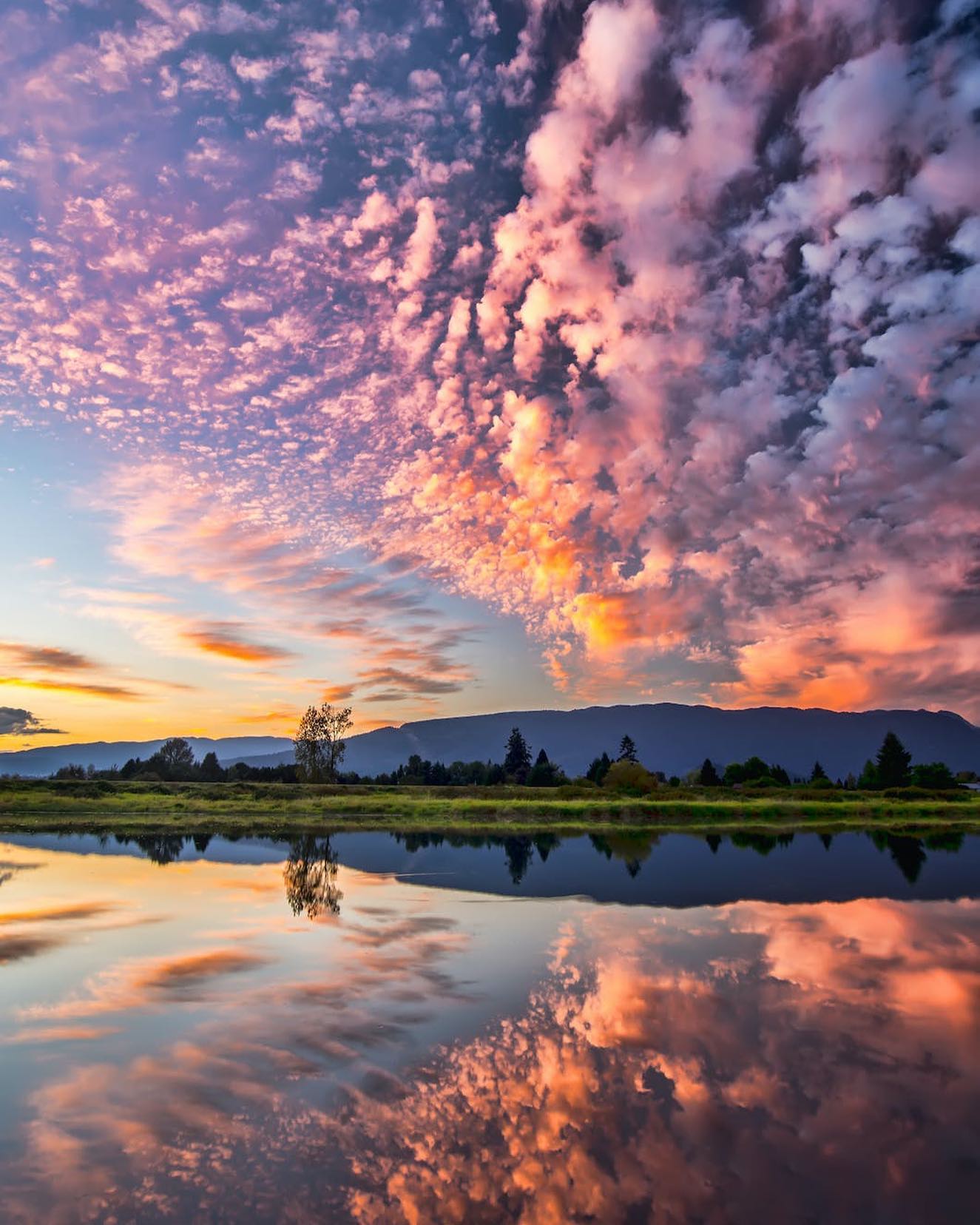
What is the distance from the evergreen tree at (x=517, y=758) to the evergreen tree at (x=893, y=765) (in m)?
58.8

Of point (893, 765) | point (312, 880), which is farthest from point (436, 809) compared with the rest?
point (893, 765)

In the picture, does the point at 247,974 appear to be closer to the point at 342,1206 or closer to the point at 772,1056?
the point at 342,1206

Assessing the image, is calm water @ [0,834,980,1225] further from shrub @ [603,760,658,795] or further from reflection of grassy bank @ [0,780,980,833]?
shrub @ [603,760,658,795]

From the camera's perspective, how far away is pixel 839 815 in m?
75.0

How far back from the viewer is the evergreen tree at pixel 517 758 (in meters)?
134

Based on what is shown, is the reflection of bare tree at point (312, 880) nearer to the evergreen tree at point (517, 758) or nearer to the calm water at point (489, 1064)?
the calm water at point (489, 1064)

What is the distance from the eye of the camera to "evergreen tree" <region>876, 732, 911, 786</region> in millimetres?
108375

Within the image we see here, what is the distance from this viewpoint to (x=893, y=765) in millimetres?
110062

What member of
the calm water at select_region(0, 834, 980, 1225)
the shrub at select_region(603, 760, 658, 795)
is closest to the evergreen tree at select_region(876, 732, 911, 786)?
the shrub at select_region(603, 760, 658, 795)

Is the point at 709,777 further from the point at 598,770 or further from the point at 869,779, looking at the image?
the point at 869,779

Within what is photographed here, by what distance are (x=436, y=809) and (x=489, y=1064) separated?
64.3 metres

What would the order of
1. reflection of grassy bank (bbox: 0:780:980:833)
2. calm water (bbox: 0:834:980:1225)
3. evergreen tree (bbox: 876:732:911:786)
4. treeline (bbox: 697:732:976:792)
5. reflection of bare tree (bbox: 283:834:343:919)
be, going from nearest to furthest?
calm water (bbox: 0:834:980:1225) < reflection of bare tree (bbox: 283:834:343:919) < reflection of grassy bank (bbox: 0:780:980:833) < treeline (bbox: 697:732:976:792) < evergreen tree (bbox: 876:732:911:786)

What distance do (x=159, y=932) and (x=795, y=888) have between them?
75.2 feet

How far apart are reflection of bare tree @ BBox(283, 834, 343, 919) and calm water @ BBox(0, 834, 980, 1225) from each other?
96 centimetres
